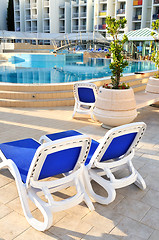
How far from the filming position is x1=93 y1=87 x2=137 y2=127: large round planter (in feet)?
19.0

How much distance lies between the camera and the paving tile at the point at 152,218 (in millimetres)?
2752

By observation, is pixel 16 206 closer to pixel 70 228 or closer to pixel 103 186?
pixel 70 228

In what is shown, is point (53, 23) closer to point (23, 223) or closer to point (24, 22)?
point (24, 22)

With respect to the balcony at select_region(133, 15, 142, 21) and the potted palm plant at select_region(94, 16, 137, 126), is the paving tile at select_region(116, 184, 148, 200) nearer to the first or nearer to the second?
the potted palm plant at select_region(94, 16, 137, 126)

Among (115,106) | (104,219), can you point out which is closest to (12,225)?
(104,219)

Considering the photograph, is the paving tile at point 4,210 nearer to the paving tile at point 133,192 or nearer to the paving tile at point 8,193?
the paving tile at point 8,193

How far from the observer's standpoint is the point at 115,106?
228 inches

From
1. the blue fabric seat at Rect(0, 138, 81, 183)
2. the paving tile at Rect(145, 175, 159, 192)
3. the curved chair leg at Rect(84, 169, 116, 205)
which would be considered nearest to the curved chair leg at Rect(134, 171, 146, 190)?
the paving tile at Rect(145, 175, 159, 192)

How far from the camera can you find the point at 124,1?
36.8 metres

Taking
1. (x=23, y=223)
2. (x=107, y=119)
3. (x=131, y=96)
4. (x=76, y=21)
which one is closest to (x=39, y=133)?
(x=107, y=119)

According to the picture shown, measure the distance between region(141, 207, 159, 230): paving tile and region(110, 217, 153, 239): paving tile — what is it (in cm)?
6

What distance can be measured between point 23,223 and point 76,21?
46.5 metres

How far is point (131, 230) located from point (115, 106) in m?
3.42

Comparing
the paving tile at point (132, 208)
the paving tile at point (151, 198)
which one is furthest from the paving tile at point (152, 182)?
the paving tile at point (132, 208)
